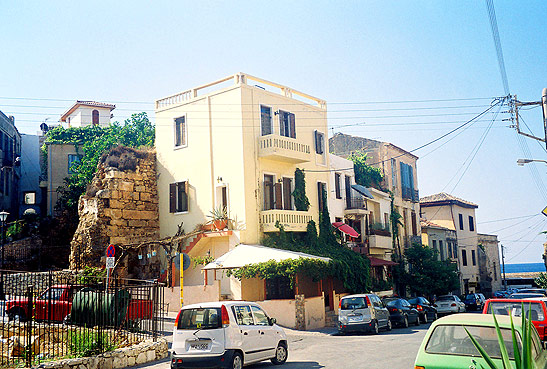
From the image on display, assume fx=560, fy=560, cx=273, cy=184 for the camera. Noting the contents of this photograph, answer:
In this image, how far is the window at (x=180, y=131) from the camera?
33.0 m

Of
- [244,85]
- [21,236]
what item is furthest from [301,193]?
[21,236]

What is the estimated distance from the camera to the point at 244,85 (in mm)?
30375

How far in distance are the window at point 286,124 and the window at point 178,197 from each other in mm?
6406

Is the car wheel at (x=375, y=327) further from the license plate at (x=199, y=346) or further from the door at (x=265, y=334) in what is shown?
the license plate at (x=199, y=346)

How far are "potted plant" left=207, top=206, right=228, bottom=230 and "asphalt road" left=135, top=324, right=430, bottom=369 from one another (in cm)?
830

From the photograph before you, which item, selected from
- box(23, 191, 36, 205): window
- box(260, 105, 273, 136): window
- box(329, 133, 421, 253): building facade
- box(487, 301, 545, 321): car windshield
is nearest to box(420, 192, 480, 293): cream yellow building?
box(329, 133, 421, 253): building facade

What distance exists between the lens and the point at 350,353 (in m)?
16.4

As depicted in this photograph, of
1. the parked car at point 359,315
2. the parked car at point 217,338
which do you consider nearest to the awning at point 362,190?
the parked car at point 359,315

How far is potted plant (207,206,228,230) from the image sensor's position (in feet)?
97.6

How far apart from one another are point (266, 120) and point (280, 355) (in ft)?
61.4

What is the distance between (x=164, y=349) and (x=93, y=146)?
2648cm

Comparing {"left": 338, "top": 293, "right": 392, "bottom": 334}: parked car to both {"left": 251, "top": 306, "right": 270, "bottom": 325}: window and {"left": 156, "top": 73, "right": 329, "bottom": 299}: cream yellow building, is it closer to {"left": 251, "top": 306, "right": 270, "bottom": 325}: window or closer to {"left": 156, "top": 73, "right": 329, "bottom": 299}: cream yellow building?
{"left": 156, "top": 73, "right": 329, "bottom": 299}: cream yellow building

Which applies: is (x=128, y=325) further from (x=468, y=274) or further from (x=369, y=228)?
(x=468, y=274)

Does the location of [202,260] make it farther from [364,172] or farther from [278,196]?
[364,172]
